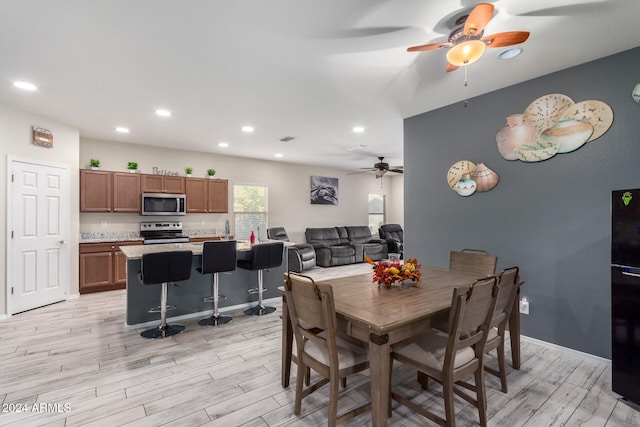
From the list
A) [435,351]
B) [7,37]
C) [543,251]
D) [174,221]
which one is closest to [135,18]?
[7,37]

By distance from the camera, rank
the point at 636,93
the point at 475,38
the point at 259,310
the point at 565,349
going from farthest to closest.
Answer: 1. the point at 259,310
2. the point at 565,349
3. the point at 636,93
4. the point at 475,38

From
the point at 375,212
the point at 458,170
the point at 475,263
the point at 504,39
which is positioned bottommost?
the point at 475,263

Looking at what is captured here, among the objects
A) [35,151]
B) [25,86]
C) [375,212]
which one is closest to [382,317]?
[25,86]

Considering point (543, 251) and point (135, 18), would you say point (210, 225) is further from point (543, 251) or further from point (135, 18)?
point (543, 251)

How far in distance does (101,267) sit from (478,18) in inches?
237

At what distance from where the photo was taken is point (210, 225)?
6758 mm

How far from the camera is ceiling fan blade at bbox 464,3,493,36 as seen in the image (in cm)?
174

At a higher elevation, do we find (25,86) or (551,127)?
(25,86)

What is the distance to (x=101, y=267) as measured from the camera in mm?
5086

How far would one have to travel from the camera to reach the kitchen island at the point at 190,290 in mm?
3512

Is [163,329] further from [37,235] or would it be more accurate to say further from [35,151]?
[35,151]

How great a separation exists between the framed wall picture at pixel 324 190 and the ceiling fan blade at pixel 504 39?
6.64 metres

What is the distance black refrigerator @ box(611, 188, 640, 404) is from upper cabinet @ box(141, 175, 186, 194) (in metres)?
6.25

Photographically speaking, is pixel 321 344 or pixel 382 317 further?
pixel 321 344
